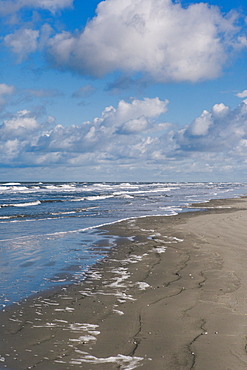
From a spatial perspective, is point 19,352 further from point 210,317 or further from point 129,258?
point 129,258

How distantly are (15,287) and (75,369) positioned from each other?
3978 mm

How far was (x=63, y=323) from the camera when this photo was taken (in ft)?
18.3

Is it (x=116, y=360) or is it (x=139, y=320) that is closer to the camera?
(x=116, y=360)

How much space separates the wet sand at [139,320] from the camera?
439 centimetres

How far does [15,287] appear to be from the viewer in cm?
771

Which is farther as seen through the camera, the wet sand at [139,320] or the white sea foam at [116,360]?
the wet sand at [139,320]

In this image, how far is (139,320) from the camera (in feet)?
18.5

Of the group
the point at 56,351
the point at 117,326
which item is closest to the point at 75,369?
the point at 56,351

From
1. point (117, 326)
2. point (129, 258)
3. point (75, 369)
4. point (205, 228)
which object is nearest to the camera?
point (75, 369)

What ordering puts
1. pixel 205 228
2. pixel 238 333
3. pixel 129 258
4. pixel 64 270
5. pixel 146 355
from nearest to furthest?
pixel 146 355 < pixel 238 333 < pixel 64 270 < pixel 129 258 < pixel 205 228

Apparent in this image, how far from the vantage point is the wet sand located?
14.4 ft

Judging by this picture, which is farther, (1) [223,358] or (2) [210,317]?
(2) [210,317]

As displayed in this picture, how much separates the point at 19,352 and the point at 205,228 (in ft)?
45.4

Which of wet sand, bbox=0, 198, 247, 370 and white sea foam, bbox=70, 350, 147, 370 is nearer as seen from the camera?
white sea foam, bbox=70, 350, 147, 370
